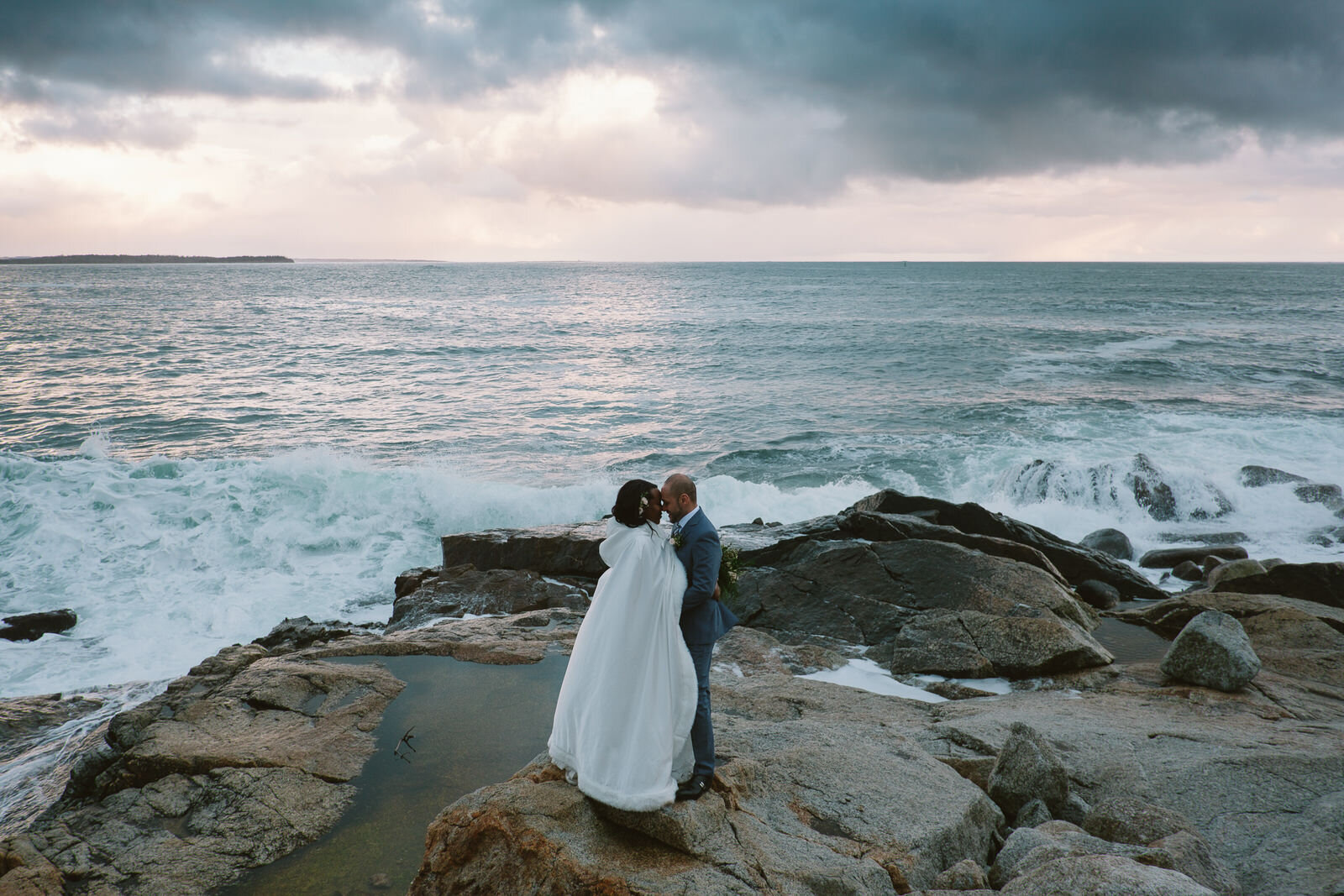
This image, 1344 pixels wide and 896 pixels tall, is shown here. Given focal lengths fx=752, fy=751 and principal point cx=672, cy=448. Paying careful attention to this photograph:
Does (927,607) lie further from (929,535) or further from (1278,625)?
(1278,625)

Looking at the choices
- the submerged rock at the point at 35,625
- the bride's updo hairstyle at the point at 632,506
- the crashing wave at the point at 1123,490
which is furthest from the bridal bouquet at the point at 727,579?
the crashing wave at the point at 1123,490

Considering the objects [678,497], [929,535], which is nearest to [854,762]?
[678,497]

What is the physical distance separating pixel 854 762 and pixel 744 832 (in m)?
1.30

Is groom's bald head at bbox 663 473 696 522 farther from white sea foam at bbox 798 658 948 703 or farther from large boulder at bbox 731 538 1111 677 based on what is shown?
large boulder at bbox 731 538 1111 677

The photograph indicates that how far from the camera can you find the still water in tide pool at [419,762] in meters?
4.87

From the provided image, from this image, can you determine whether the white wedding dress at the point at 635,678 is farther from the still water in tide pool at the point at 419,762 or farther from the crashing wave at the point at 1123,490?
the crashing wave at the point at 1123,490

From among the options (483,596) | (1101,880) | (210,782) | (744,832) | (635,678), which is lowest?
(483,596)

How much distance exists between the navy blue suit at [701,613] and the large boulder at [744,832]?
1.07 feet

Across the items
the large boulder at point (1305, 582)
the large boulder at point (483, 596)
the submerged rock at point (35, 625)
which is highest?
the large boulder at point (1305, 582)

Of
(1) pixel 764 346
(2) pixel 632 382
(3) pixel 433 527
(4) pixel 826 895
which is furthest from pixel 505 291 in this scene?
(4) pixel 826 895

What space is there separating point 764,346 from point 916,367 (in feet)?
34.8

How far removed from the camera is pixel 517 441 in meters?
24.7

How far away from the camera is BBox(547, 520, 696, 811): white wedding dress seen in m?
4.27

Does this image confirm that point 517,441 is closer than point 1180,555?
No
